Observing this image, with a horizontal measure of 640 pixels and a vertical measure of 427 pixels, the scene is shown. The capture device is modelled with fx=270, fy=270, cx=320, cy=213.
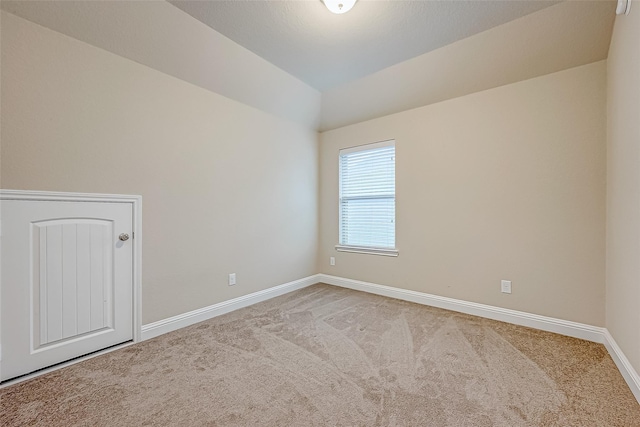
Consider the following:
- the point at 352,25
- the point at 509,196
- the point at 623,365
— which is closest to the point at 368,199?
the point at 509,196

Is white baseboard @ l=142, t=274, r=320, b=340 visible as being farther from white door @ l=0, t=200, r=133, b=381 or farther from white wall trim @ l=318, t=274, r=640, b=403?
white wall trim @ l=318, t=274, r=640, b=403

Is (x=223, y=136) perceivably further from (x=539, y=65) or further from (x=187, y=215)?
(x=539, y=65)

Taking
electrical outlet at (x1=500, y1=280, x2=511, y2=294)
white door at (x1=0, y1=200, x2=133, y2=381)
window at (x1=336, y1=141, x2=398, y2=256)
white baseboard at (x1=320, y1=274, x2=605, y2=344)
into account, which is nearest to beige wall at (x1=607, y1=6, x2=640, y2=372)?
white baseboard at (x1=320, y1=274, x2=605, y2=344)

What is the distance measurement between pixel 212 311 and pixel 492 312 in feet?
9.42

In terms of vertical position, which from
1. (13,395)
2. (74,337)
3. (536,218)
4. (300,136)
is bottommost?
(13,395)

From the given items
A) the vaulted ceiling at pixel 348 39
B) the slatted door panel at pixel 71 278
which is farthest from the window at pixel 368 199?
the slatted door panel at pixel 71 278

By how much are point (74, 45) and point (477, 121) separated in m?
3.57

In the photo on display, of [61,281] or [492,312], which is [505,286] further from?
[61,281]

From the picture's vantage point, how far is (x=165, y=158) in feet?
8.07

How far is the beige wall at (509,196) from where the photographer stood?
230 cm

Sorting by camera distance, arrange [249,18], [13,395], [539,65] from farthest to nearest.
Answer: [539,65]
[249,18]
[13,395]

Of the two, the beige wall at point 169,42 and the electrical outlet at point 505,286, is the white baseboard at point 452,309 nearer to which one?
the electrical outlet at point 505,286

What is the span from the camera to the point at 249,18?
2.21 meters

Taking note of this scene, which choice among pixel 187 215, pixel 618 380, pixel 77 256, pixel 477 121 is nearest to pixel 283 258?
pixel 187 215
